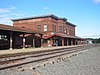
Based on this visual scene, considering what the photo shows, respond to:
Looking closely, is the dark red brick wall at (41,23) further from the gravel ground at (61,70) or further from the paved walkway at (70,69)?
the gravel ground at (61,70)

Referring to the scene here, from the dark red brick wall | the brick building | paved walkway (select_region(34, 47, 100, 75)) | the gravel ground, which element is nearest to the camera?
the gravel ground

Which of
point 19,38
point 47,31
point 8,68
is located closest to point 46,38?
point 47,31

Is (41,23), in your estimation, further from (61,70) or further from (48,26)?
(61,70)

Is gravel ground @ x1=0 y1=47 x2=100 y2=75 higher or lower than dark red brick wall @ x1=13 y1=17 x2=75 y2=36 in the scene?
lower

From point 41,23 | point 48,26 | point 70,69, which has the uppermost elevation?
point 41,23

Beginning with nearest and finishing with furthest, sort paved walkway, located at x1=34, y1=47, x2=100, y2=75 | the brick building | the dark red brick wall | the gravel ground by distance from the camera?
the gravel ground
paved walkway, located at x1=34, y1=47, x2=100, y2=75
the brick building
the dark red brick wall

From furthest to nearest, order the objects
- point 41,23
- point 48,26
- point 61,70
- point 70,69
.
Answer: point 41,23 → point 48,26 → point 70,69 → point 61,70

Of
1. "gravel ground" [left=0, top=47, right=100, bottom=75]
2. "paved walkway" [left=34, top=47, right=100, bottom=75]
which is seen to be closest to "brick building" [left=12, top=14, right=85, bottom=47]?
"paved walkway" [left=34, top=47, right=100, bottom=75]

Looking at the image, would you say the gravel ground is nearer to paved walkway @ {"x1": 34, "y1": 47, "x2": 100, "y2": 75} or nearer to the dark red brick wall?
paved walkway @ {"x1": 34, "y1": 47, "x2": 100, "y2": 75}

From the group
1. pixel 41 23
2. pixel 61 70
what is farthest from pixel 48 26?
pixel 61 70

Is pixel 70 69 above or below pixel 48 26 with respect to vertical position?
below

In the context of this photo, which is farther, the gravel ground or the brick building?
the brick building

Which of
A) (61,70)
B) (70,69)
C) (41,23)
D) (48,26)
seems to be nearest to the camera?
(61,70)

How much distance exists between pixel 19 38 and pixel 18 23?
1984 centimetres
